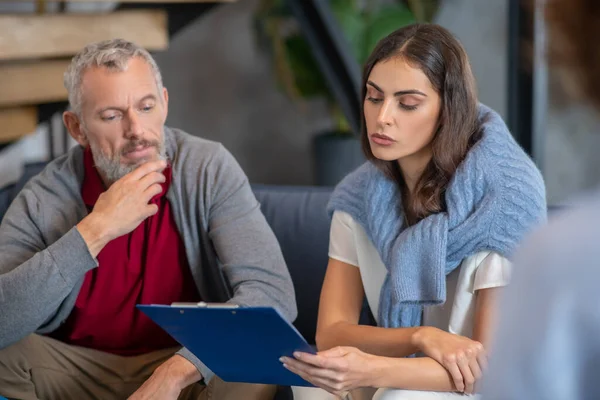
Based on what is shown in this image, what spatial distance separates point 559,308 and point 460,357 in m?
1.00

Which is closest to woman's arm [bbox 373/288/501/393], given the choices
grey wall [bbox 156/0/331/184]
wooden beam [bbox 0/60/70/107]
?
wooden beam [bbox 0/60/70/107]

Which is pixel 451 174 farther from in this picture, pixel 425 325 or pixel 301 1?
pixel 301 1

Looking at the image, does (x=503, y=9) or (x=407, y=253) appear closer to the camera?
(x=407, y=253)

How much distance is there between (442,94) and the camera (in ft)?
5.89

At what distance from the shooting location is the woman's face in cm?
179

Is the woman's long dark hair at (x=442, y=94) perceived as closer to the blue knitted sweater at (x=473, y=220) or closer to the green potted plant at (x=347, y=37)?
the blue knitted sweater at (x=473, y=220)

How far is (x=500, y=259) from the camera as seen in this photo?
173cm

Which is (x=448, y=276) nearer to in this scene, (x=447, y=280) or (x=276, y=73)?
(x=447, y=280)

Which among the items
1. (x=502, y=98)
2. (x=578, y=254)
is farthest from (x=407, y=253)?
(x=502, y=98)

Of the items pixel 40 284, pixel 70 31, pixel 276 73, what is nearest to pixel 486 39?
pixel 276 73

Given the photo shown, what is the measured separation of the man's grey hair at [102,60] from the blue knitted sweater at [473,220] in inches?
30.8

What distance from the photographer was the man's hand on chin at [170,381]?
1869mm

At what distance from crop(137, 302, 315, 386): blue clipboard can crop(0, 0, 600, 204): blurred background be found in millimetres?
1876

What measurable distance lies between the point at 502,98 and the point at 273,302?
2.94 meters
